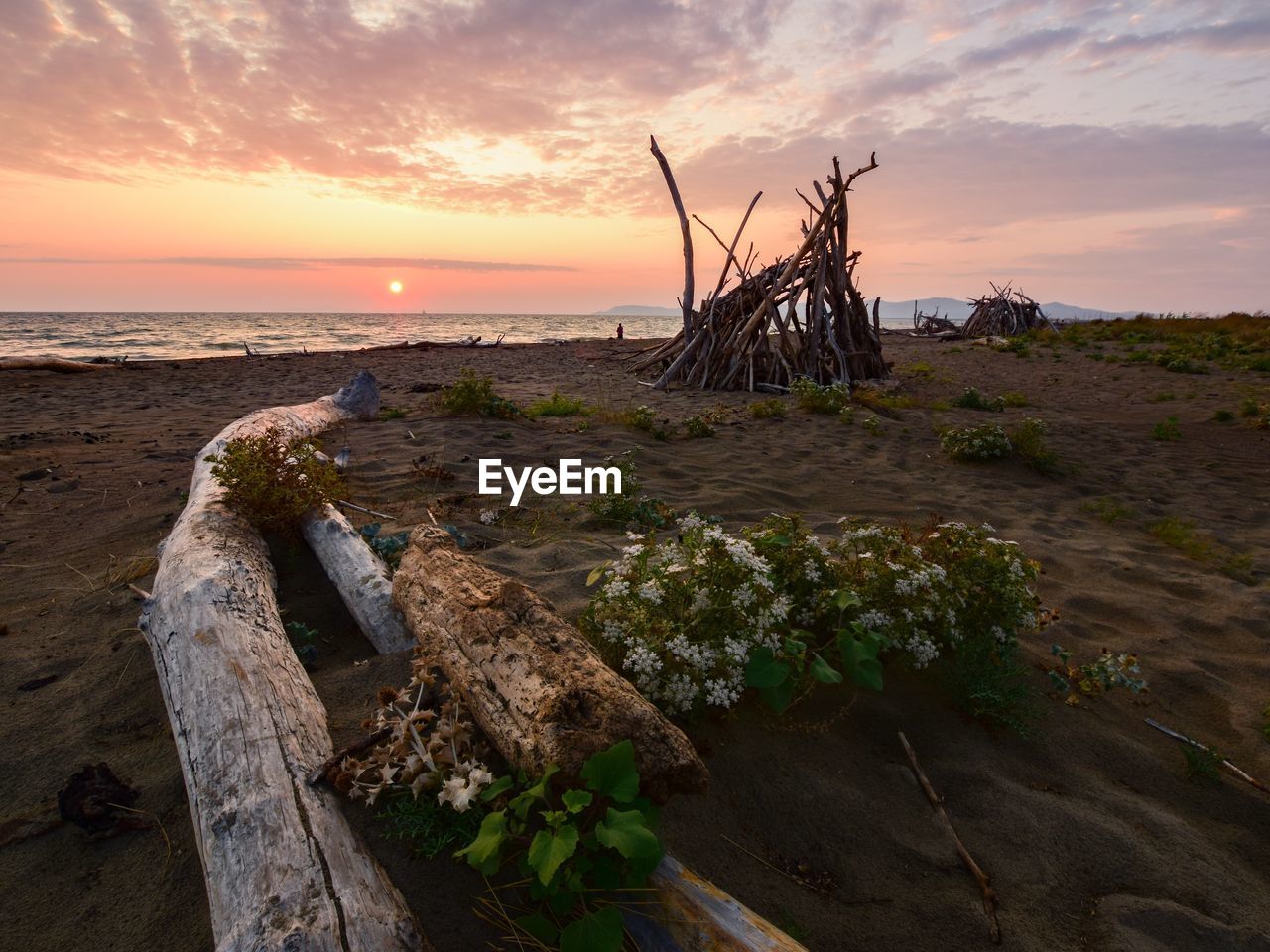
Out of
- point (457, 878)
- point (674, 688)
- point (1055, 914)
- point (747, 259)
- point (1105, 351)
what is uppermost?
point (747, 259)

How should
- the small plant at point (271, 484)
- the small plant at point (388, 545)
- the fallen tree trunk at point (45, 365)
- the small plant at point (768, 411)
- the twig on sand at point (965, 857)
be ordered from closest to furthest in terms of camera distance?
the twig on sand at point (965, 857)
the small plant at point (388, 545)
the small plant at point (271, 484)
the small plant at point (768, 411)
the fallen tree trunk at point (45, 365)

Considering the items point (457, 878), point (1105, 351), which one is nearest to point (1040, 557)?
point (457, 878)

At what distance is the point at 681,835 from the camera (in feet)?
7.23

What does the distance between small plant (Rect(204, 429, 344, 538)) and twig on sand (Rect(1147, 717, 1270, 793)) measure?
4.97m

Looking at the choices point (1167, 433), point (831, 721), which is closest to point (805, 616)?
point (831, 721)

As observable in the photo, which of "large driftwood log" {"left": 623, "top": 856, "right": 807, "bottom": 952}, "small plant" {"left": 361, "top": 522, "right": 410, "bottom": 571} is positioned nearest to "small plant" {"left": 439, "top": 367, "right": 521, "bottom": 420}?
"small plant" {"left": 361, "top": 522, "right": 410, "bottom": 571}

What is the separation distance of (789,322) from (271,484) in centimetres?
1022

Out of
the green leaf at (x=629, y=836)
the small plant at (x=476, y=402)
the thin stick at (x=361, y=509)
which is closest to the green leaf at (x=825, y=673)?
the green leaf at (x=629, y=836)

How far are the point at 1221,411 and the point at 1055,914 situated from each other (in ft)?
34.9

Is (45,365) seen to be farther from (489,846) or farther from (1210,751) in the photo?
(1210,751)

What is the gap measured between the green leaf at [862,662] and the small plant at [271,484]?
141 inches

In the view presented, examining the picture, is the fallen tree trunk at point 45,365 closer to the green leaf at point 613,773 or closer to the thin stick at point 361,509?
the thin stick at point 361,509

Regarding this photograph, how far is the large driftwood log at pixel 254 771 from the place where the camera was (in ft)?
5.36

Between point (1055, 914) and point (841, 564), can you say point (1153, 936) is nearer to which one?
point (1055, 914)
